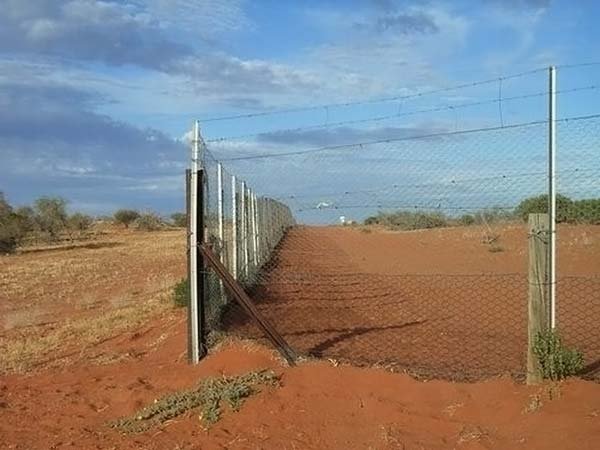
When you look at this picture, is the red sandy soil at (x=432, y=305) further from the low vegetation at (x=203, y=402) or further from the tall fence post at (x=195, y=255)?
the low vegetation at (x=203, y=402)

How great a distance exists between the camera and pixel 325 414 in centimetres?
664

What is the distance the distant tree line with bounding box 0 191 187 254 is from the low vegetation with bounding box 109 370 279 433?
44.1m

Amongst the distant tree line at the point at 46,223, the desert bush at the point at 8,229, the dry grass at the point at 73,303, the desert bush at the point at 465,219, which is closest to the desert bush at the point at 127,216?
the distant tree line at the point at 46,223

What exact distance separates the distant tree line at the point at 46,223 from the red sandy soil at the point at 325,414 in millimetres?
43254

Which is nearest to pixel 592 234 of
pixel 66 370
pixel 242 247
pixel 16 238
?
pixel 242 247

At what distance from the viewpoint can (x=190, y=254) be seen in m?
8.66

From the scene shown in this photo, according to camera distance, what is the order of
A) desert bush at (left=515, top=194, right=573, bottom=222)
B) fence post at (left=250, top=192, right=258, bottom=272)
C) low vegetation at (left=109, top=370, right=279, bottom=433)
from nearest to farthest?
low vegetation at (left=109, top=370, right=279, bottom=433) < desert bush at (left=515, top=194, right=573, bottom=222) < fence post at (left=250, top=192, right=258, bottom=272)

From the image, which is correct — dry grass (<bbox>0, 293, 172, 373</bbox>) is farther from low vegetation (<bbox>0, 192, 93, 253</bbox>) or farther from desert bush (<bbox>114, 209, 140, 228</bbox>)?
desert bush (<bbox>114, 209, 140, 228</bbox>)

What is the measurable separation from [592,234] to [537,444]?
11.4 meters

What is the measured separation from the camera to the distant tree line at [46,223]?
5191 centimetres

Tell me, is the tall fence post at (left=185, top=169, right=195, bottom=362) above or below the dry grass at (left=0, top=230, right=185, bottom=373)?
above

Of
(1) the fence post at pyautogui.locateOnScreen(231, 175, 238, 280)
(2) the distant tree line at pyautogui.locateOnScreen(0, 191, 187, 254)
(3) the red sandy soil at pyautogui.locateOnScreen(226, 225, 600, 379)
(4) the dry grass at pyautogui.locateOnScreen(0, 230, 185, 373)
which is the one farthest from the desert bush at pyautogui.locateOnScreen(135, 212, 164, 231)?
(1) the fence post at pyautogui.locateOnScreen(231, 175, 238, 280)

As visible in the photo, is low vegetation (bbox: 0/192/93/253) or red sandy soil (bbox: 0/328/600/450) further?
low vegetation (bbox: 0/192/93/253)

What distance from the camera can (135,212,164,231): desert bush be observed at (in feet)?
280
